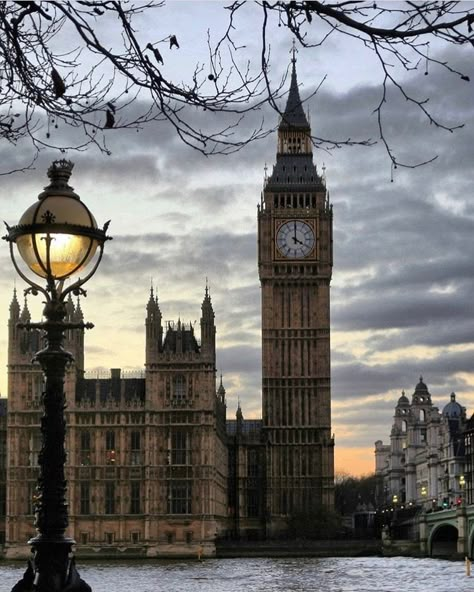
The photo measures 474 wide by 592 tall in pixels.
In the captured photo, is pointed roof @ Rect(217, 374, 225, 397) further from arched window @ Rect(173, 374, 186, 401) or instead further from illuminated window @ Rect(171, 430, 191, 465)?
illuminated window @ Rect(171, 430, 191, 465)

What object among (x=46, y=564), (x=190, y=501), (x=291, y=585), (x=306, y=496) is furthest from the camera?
(x=306, y=496)

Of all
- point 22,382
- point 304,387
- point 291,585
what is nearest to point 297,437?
point 304,387

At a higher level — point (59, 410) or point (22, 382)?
point (22, 382)

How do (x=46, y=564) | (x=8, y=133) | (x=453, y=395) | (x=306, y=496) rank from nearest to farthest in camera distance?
(x=46, y=564) < (x=8, y=133) < (x=306, y=496) < (x=453, y=395)

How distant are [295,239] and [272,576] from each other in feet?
168

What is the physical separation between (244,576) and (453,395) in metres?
82.9

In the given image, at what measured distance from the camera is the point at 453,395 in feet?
485

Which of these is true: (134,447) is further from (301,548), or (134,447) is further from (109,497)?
(301,548)

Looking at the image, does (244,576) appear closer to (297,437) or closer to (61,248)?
(297,437)

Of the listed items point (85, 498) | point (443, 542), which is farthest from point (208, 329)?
point (443, 542)

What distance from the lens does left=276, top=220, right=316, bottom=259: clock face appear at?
4537 inches

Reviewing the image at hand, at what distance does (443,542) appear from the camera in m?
106

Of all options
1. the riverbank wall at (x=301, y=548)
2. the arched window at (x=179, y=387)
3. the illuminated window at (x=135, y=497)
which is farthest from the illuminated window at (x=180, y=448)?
the riverbank wall at (x=301, y=548)

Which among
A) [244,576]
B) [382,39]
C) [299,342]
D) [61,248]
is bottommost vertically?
[244,576]
